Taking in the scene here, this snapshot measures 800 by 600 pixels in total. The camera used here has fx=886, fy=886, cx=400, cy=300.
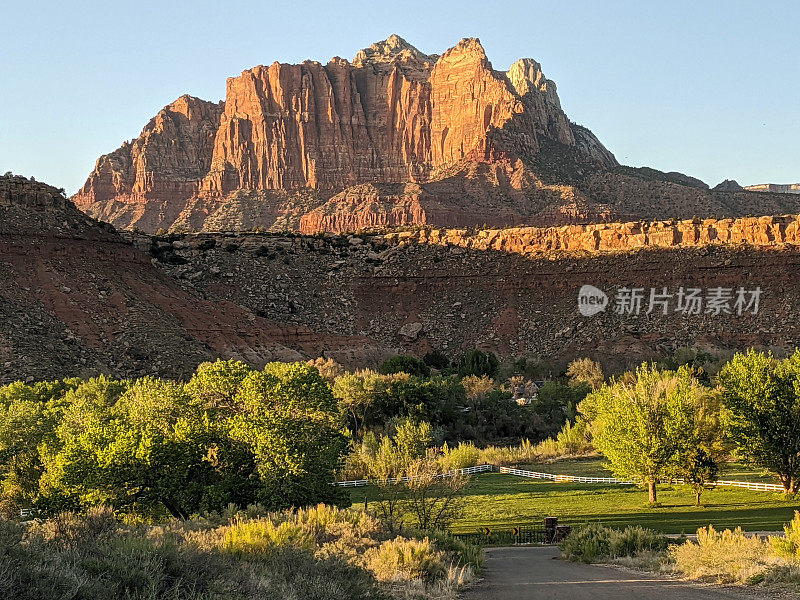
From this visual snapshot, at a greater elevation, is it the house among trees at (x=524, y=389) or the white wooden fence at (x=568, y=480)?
the house among trees at (x=524, y=389)

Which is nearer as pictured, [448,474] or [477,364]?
[448,474]

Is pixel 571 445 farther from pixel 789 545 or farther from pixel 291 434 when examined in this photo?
pixel 789 545

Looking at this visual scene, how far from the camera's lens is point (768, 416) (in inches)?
1287

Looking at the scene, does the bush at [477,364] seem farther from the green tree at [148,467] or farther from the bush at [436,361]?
the green tree at [148,467]

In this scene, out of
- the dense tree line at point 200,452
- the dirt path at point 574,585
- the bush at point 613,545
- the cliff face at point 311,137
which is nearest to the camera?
the dirt path at point 574,585

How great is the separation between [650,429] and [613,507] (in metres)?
3.19

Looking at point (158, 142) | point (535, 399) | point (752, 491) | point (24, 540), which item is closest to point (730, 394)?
point (752, 491)

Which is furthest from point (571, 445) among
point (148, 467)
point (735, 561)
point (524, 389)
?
point (735, 561)

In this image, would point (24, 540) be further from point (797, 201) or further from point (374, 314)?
point (797, 201)

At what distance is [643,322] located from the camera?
74438mm

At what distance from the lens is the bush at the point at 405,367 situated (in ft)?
211

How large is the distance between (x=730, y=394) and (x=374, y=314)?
51.3 meters

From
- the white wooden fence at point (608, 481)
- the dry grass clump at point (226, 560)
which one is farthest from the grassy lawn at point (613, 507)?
the dry grass clump at point (226, 560)

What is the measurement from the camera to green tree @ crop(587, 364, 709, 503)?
31.8 metres
